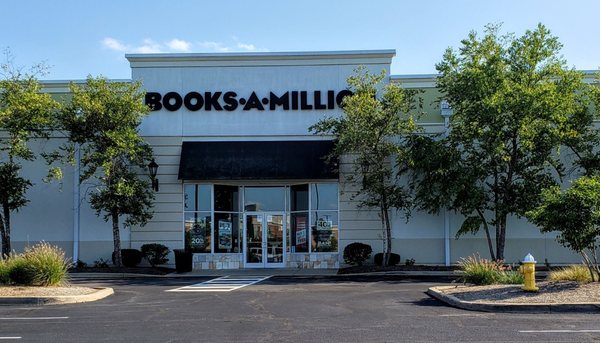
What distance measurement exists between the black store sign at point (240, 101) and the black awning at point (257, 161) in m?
1.56

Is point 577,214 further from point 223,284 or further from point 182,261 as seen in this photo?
point 182,261

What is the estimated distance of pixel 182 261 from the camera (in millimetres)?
23047

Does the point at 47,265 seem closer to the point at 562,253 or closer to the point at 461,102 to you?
the point at 461,102

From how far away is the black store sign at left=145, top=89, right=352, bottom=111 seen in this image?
989 inches

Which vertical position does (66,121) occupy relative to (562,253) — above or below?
above

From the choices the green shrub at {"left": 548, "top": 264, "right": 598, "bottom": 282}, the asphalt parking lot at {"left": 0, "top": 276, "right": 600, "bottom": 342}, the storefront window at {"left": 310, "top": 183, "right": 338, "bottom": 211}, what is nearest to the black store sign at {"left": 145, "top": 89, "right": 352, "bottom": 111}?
the storefront window at {"left": 310, "top": 183, "right": 338, "bottom": 211}

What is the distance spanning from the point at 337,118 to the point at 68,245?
12446 millimetres

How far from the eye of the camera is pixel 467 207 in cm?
2200

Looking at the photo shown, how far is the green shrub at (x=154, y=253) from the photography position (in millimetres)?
23984

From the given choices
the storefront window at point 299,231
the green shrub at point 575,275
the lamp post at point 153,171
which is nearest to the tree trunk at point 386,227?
the storefront window at point 299,231

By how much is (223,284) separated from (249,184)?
7.78 meters

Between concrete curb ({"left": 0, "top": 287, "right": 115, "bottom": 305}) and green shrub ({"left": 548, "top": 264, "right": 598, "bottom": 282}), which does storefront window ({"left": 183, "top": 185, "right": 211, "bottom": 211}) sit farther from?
green shrub ({"left": 548, "top": 264, "right": 598, "bottom": 282})

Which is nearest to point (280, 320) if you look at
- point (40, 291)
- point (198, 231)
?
point (40, 291)

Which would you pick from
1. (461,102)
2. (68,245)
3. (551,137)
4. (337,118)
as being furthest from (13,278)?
(551,137)
